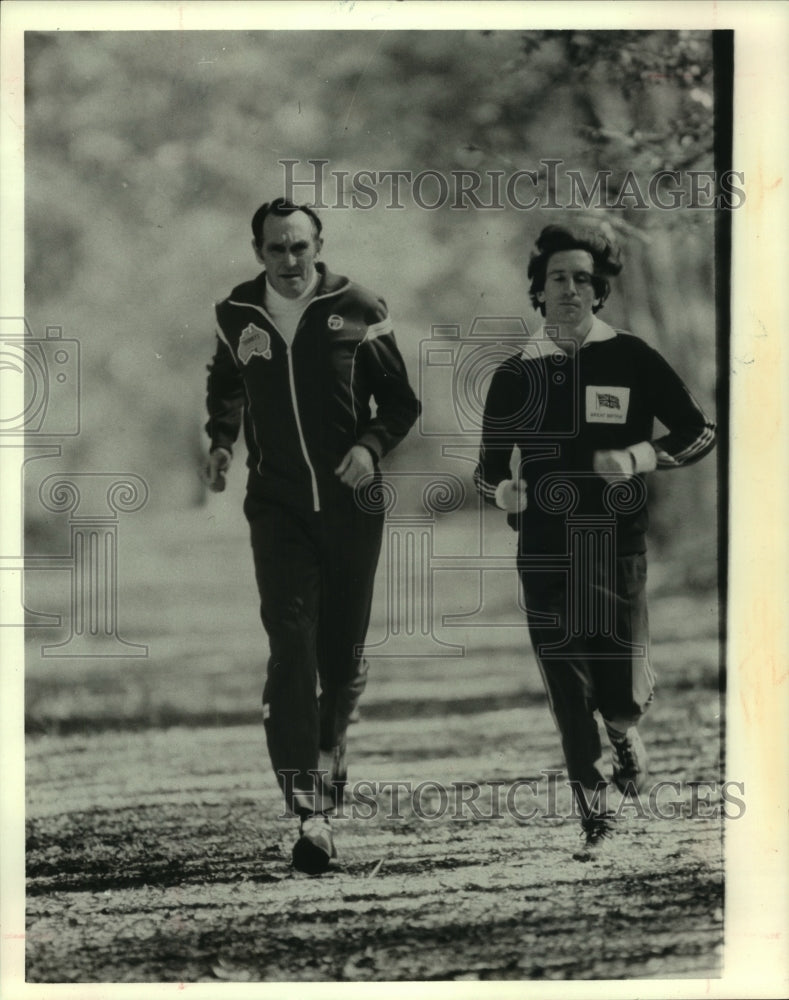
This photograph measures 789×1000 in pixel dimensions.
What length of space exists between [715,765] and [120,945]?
1.63 metres

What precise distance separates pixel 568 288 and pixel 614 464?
0.48m

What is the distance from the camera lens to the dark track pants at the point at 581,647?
3051 mm

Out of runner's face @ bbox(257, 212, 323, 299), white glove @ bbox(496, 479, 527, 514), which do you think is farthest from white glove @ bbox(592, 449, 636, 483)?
runner's face @ bbox(257, 212, 323, 299)

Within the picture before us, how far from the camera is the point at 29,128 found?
3.04m

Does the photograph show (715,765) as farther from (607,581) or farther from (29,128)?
(29,128)

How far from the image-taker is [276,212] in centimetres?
303

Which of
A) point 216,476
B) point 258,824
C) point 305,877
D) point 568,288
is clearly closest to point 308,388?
point 216,476

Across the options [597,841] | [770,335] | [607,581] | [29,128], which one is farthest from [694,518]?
[29,128]

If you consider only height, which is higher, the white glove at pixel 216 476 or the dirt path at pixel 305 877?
the white glove at pixel 216 476

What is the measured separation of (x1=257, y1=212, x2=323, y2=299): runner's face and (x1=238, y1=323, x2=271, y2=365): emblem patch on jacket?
12 centimetres

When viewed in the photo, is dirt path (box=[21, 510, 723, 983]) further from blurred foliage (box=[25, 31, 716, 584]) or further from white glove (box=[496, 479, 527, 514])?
blurred foliage (box=[25, 31, 716, 584])

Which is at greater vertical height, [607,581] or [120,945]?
[607,581]

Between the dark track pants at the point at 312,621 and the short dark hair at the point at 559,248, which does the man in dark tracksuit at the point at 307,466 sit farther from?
the short dark hair at the point at 559,248

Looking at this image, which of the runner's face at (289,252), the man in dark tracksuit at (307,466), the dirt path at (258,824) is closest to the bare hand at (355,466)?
the man in dark tracksuit at (307,466)
